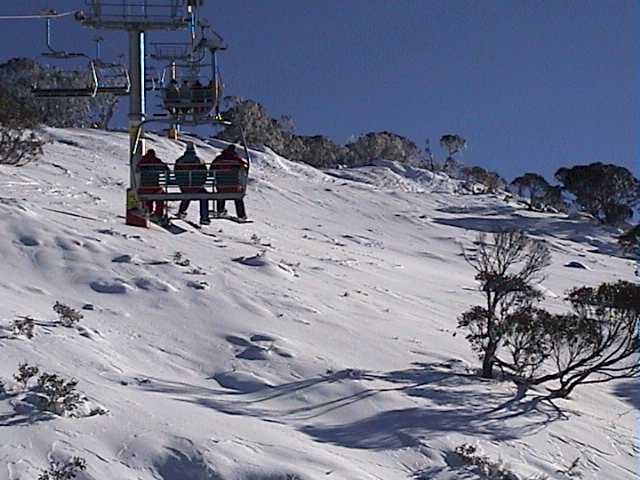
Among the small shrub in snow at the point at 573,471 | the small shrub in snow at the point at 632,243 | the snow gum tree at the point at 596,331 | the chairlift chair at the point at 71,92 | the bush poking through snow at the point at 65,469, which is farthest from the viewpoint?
the small shrub in snow at the point at 632,243

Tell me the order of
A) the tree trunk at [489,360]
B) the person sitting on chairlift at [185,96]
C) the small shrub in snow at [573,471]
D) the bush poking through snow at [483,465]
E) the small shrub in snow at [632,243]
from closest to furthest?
1. the bush poking through snow at [483,465]
2. the small shrub in snow at [573,471]
3. the tree trunk at [489,360]
4. the person sitting on chairlift at [185,96]
5. the small shrub in snow at [632,243]

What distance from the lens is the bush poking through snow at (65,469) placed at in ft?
22.4

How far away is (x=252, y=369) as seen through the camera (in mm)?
10594

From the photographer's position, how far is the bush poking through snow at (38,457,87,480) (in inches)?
269

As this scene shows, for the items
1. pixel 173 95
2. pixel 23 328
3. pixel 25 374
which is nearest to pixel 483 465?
pixel 25 374

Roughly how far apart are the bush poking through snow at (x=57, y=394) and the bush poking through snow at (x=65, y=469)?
2.65 ft

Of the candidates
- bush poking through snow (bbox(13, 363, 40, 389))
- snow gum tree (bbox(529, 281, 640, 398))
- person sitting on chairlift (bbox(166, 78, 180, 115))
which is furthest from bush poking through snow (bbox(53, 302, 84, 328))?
person sitting on chairlift (bbox(166, 78, 180, 115))

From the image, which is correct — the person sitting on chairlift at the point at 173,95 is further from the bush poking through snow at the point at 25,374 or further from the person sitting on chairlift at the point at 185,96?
the bush poking through snow at the point at 25,374

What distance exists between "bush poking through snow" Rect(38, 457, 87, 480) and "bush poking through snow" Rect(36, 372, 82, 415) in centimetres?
81

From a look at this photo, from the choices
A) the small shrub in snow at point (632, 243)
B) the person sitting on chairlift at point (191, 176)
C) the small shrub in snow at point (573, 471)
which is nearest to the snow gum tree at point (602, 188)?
the small shrub in snow at point (632, 243)

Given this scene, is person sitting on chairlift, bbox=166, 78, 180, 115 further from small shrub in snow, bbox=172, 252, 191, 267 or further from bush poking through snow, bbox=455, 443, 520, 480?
bush poking through snow, bbox=455, 443, 520, 480

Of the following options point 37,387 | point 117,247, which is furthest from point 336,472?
point 117,247

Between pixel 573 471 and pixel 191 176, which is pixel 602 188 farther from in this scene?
pixel 573 471

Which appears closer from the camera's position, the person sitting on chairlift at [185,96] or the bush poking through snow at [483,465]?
the bush poking through snow at [483,465]
